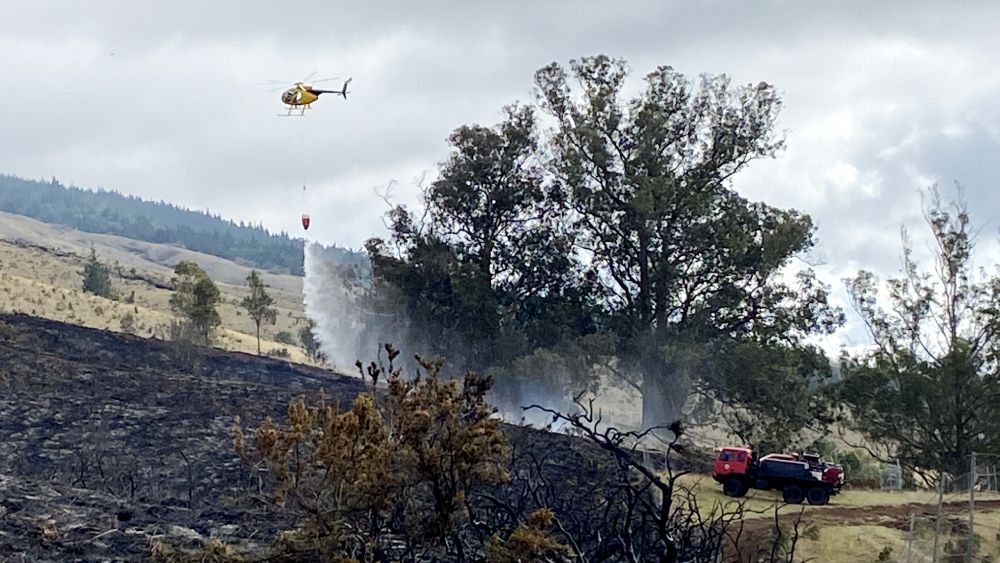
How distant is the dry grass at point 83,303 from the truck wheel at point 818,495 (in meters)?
37.5

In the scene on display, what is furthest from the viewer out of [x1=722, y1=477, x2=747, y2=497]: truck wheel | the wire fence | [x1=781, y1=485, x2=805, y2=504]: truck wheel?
[x1=722, y1=477, x2=747, y2=497]: truck wheel

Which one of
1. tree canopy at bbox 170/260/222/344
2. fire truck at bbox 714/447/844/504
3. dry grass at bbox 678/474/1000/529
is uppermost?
tree canopy at bbox 170/260/222/344

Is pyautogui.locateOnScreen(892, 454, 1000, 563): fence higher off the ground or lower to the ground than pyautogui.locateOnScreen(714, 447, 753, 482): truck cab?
lower

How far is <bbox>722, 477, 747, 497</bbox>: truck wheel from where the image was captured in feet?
87.1

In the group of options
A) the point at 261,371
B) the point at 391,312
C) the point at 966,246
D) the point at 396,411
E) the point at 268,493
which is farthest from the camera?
the point at 391,312

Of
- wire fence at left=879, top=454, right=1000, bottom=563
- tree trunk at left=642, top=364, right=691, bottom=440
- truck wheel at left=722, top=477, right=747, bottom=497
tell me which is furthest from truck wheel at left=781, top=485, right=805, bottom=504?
tree trunk at left=642, top=364, right=691, bottom=440

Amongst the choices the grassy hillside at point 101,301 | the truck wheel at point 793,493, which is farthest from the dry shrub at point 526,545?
the grassy hillside at point 101,301

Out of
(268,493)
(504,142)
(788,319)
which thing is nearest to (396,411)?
(268,493)

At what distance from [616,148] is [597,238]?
119 inches

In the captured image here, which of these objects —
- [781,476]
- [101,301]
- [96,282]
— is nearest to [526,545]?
[781,476]

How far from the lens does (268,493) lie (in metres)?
17.2

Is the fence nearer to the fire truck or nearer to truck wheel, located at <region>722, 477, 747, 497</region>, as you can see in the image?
the fire truck

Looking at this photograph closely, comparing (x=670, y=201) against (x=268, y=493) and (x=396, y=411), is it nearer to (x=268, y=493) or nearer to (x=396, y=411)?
(x=268, y=493)

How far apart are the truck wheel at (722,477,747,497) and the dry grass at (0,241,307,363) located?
35.9 meters
